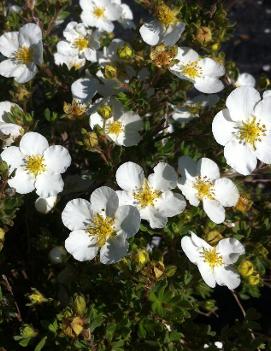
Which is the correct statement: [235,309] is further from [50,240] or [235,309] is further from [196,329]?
[50,240]

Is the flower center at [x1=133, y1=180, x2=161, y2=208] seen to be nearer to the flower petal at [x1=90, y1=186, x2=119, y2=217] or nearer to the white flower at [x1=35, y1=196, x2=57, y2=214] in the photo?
the flower petal at [x1=90, y1=186, x2=119, y2=217]

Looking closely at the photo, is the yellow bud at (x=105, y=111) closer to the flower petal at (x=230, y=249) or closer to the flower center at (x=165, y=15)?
the flower center at (x=165, y=15)

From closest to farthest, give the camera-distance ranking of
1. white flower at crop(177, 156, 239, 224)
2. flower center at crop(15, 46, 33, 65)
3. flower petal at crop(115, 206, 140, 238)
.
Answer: flower petal at crop(115, 206, 140, 238) → white flower at crop(177, 156, 239, 224) → flower center at crop(15, 46, 33, 65)

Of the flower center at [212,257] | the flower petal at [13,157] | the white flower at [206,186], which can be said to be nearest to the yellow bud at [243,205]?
the white flower at [206,186]

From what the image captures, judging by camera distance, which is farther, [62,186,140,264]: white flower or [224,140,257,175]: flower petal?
[224,140,257,175]: flower petal

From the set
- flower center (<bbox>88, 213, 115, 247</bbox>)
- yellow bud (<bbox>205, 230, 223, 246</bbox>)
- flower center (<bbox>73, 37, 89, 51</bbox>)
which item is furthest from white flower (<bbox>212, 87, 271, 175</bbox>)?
flower center (<bbox>73, 37, 89, 51</bbox>)

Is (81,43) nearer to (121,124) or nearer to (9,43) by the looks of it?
(9,43)
